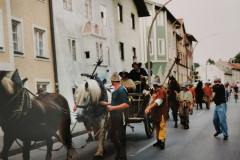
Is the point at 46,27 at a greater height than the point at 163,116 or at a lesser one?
greater

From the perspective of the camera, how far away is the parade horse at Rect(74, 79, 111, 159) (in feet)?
23.5

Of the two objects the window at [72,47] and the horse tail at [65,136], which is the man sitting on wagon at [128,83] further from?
the window at [72,47]

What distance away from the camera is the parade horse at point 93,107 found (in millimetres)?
7176

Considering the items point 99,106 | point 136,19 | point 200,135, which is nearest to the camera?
point 99,106

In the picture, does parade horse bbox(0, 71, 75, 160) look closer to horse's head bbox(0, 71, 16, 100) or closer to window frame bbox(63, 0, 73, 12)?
horse's head bbox(0, 71, 16, 100)

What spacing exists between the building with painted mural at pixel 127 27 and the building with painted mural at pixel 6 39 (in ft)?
40.1

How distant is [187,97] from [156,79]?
5.14 m

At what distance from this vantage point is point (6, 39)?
13.0 meters

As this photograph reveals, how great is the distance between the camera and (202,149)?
822 centimetres

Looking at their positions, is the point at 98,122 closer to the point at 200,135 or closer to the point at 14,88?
the point at 14,88

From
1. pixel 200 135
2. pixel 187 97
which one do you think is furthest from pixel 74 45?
pixel 200 135

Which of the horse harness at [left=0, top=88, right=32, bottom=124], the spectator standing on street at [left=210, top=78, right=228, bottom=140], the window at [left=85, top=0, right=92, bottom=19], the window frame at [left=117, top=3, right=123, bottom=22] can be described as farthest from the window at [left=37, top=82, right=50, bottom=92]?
the window frame at [left=117, top=3, right=123, bottom=22]

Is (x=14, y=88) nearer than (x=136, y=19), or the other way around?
(x=14, y=88)

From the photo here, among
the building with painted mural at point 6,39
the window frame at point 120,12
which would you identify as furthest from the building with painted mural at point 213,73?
the building with painted mural at point 6,39
